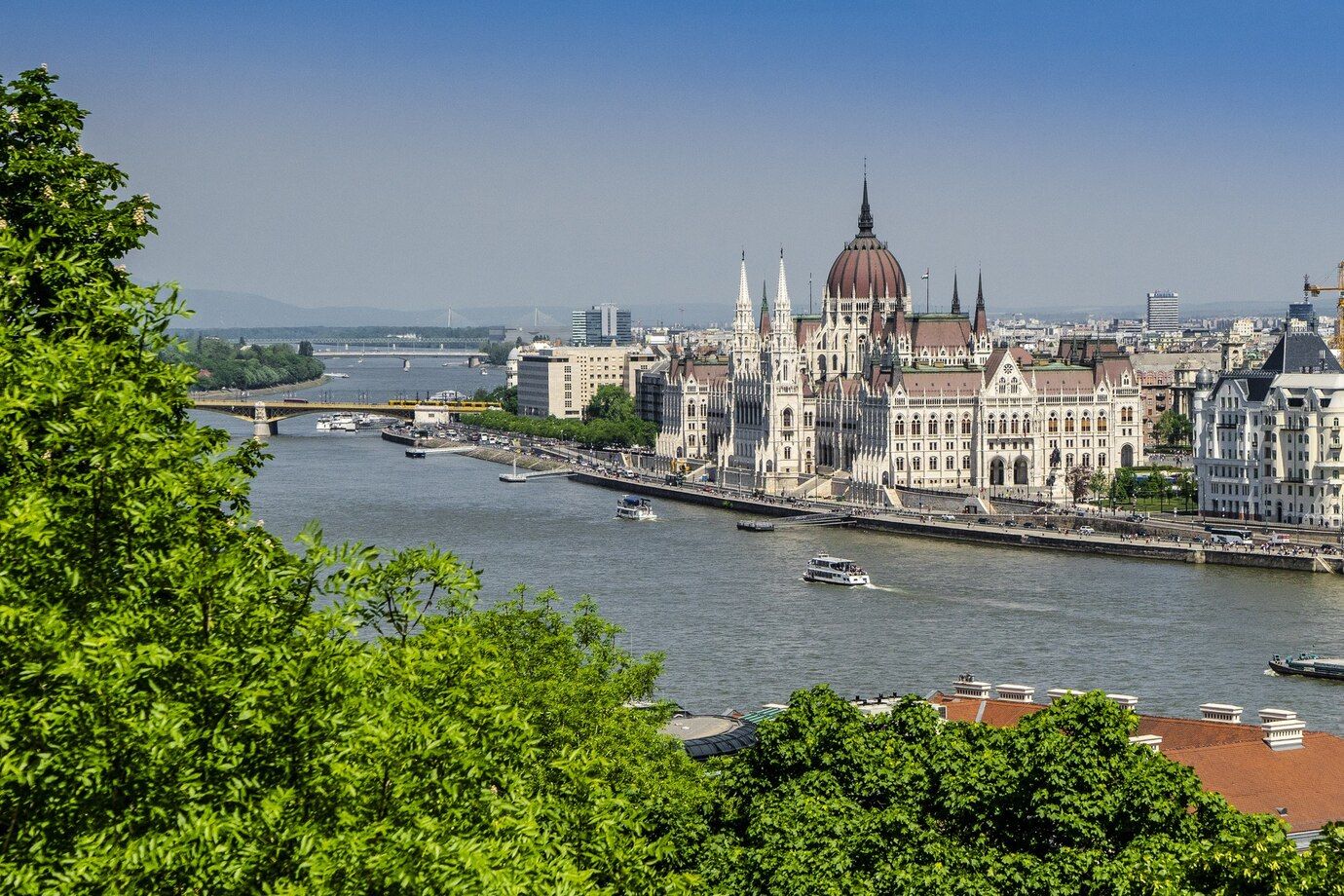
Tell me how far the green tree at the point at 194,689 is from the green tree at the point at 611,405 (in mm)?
111551

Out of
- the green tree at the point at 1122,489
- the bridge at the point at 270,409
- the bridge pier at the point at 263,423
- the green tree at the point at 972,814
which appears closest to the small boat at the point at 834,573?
the green tree at the point at 1122,489

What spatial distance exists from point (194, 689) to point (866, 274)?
9612cm

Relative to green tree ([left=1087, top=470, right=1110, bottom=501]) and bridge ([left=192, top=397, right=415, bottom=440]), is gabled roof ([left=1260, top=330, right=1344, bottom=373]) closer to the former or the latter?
green tree ([left=1087, top=470, right=1110, bottom=501])

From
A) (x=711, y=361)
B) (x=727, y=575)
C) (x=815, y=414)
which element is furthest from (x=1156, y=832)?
Answer: (x=711, y=361)

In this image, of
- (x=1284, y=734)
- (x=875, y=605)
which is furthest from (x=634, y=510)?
(x=1284, y=734)

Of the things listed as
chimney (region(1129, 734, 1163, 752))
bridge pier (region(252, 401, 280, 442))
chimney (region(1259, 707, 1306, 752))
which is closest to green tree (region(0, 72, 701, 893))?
chimney (region(1129, 734, 1163, 752))

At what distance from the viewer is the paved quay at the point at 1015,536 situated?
59.3 metres

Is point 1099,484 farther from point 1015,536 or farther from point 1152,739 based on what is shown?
point 1152,739

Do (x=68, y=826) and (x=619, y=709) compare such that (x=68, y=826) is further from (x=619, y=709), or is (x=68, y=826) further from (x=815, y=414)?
(x=815, y=414)

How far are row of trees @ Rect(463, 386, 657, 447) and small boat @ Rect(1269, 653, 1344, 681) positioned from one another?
256 ft

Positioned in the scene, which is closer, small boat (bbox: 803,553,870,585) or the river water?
the river water

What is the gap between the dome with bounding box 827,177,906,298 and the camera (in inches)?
4114

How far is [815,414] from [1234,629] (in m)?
51.3

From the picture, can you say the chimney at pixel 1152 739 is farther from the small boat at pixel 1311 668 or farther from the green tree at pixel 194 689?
the small boat at pixel 1311 668
